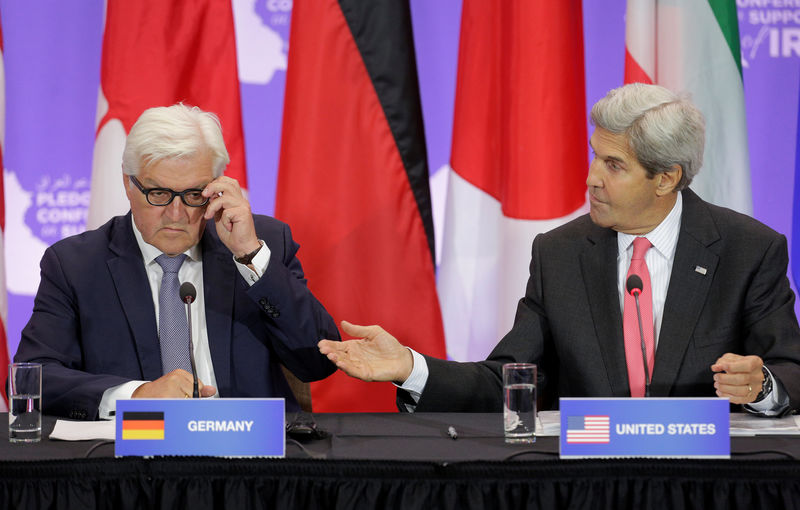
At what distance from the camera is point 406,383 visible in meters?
2.42

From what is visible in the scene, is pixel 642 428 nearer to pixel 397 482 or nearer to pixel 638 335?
pixel 397 482

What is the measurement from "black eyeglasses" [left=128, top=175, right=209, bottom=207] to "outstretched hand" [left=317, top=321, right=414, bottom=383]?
25.2 inches

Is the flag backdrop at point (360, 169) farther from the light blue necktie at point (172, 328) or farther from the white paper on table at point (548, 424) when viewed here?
the white paper on table at point (548, 424)

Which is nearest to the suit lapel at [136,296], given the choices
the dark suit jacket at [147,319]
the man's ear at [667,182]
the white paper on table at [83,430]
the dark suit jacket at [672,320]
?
the dark suit jacket at [147,319]

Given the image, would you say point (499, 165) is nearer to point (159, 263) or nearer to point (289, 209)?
point (289, 209)

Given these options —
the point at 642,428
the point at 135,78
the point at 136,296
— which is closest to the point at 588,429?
the point at 642,428

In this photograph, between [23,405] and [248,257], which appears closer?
[23,405]

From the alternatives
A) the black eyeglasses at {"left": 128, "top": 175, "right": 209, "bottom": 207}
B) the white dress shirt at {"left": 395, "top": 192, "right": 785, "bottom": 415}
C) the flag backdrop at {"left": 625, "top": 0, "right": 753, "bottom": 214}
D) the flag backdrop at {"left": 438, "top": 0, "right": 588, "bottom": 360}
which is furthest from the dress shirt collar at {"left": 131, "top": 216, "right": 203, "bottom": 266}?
the flag backdrop at {"left": 625, "top": 0, "right": 753, "bottom": 214}

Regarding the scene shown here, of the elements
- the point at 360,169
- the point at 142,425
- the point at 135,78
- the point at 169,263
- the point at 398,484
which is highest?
the point at 135,78

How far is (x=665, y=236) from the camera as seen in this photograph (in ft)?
8.73

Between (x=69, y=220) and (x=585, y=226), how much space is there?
7.58ft

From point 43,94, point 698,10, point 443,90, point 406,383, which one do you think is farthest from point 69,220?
point 698,10

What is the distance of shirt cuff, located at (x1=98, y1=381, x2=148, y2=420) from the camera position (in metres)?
2.29

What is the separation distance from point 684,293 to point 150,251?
1545mm
